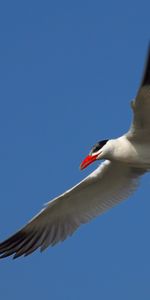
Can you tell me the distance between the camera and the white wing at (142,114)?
1183cm

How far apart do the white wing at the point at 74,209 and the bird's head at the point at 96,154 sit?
140 centimetres

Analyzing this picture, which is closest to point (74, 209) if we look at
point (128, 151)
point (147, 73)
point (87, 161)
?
point (87, 161)

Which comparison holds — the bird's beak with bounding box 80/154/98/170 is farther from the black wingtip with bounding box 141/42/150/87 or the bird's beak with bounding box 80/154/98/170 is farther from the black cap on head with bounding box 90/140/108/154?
the black wingtip with bounding box 141/42/150/87

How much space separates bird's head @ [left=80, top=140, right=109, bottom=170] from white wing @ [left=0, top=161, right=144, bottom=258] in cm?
140

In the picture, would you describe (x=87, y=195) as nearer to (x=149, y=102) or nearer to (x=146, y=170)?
(x=146, y=170)

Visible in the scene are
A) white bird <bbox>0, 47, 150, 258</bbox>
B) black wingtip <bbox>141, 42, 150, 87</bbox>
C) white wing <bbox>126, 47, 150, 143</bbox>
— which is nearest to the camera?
black wingtip <bbox>141, 42, 150, 87</bbox>

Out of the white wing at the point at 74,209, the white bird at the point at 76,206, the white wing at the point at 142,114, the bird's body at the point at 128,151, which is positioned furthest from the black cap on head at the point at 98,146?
the white wing at the point at 74,209

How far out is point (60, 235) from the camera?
15320mm

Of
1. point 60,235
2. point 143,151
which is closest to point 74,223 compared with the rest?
point 60,235

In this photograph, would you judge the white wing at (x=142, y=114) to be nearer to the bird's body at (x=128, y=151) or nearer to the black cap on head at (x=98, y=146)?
the bird's body at (x=128, y=151)

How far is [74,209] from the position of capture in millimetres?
15297

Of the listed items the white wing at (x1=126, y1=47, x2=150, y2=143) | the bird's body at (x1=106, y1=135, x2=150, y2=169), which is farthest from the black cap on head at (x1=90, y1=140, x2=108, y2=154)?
the white wing at (x1=126, y1=47, x2=150, y2=143)

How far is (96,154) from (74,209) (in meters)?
2.17

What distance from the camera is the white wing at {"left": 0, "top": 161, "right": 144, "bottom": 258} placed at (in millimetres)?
15016
